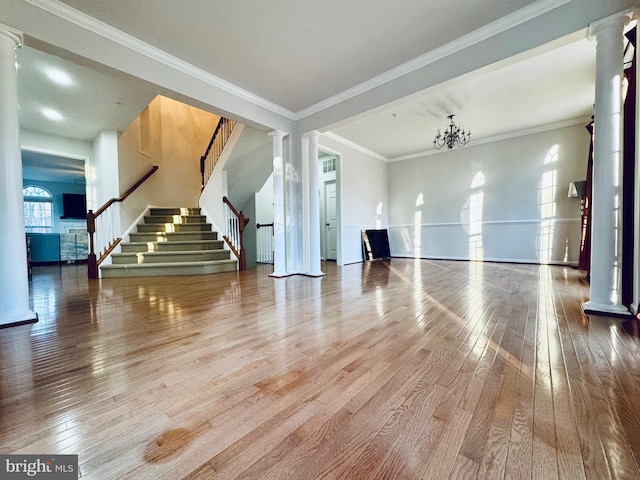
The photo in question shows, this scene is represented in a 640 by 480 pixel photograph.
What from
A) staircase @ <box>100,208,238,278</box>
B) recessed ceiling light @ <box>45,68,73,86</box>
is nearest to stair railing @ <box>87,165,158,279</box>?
staircase @ <box>100,208,238,278</box>

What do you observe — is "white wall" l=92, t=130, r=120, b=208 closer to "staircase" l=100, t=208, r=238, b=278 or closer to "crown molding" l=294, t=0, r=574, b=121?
"staircase" l=100, t=208, r=238, b=278

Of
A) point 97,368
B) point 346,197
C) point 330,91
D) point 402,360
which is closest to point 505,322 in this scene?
point 402,360

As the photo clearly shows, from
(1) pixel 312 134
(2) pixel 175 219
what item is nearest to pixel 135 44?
(1) pixel 312 134

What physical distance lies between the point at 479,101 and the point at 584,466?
4953 millimetres

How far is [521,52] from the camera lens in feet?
8.16

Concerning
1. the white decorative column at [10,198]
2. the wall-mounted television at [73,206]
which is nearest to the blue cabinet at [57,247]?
the wall-mounted television at [73,206]

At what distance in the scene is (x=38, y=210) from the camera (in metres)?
8.33

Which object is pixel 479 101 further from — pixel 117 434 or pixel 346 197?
pixel 117 434

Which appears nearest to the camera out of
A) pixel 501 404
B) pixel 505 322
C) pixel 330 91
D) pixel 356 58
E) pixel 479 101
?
pixel 501 404

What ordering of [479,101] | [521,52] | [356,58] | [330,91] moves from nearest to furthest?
[521,52] < [356,58] < [330,91] < [479,101]

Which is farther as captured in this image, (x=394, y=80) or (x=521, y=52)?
(x=394, y=80)

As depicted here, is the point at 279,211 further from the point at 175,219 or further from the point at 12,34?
the point at 12,34

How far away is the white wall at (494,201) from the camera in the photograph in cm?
531

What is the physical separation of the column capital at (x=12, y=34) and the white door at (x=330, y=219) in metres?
5.86
